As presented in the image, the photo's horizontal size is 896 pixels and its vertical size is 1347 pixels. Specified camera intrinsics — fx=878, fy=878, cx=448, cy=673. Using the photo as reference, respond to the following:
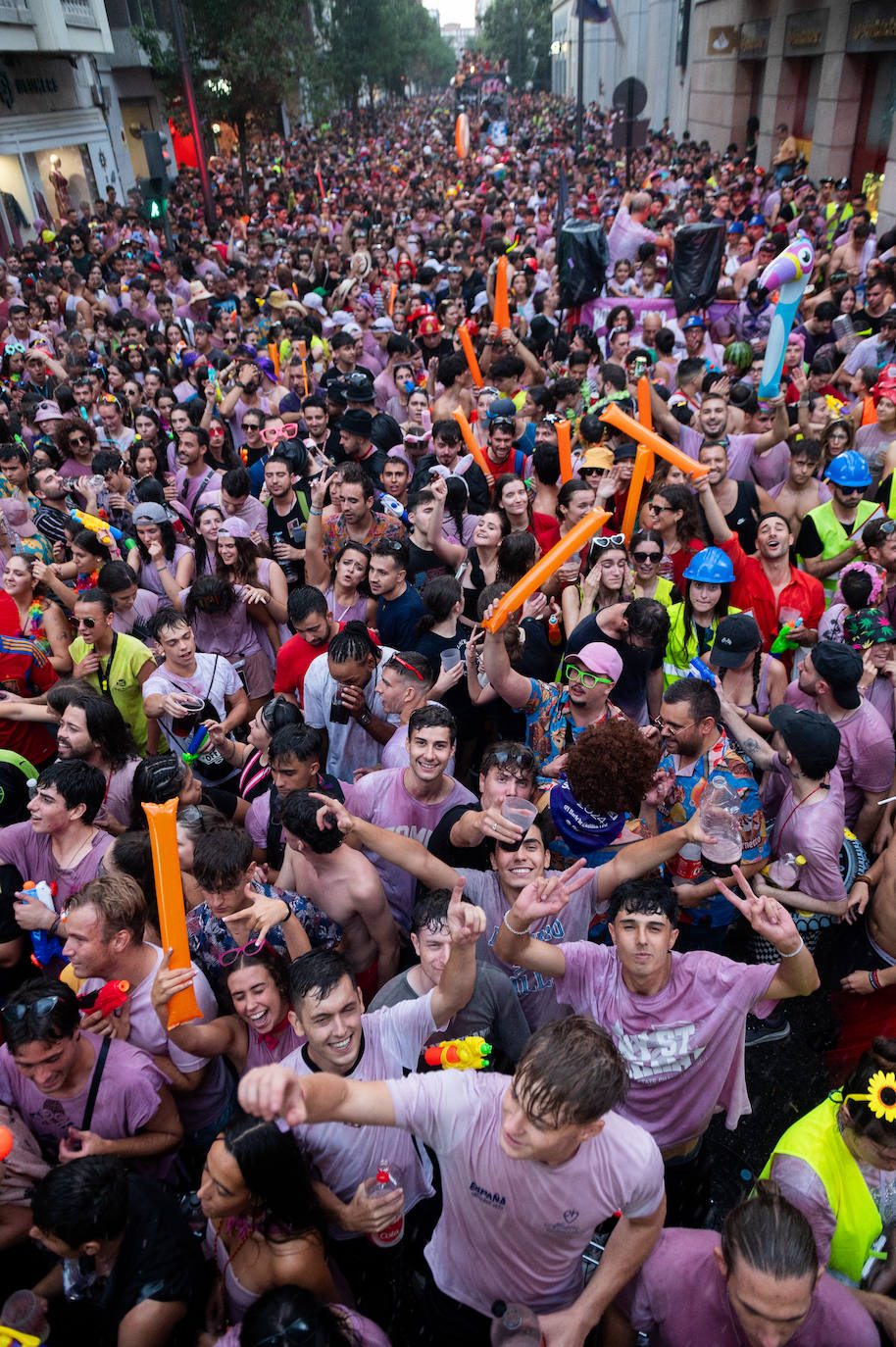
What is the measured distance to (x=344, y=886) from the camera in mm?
3070

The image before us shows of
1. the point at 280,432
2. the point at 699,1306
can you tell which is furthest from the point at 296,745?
the point at 280,432

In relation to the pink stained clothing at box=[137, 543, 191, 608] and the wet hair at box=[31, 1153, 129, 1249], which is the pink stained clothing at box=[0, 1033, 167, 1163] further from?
the pink stained clothing at box=[137, 543, 191, 608]

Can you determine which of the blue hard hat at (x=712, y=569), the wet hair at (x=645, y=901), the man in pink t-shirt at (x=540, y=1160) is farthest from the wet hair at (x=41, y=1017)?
the blue hard hat at (x=712, y=569)

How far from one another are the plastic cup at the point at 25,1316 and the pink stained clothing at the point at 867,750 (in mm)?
3186

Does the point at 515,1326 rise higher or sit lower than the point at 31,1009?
lower

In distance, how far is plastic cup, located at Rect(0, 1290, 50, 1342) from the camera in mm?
2180

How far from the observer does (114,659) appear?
4.46 metres

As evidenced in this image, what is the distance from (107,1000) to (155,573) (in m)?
3.47

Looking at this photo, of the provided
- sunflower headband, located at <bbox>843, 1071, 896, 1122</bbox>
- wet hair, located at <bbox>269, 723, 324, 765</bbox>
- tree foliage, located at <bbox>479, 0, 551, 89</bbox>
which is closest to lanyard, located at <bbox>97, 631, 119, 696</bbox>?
wet hair, located at <bbox>269, 723, 324, 765</bbox>

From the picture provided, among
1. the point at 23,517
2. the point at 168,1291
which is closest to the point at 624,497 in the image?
the point at 23,517

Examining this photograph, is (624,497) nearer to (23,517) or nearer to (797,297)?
(797,297)

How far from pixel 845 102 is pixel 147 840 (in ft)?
64.9

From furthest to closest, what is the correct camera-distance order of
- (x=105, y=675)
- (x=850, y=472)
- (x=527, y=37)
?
(x=527, y=37) < (x=850, y=472) < (x=105, y=675)

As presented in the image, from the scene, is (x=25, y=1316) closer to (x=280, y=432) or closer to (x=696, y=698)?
(x=696, y=698)
